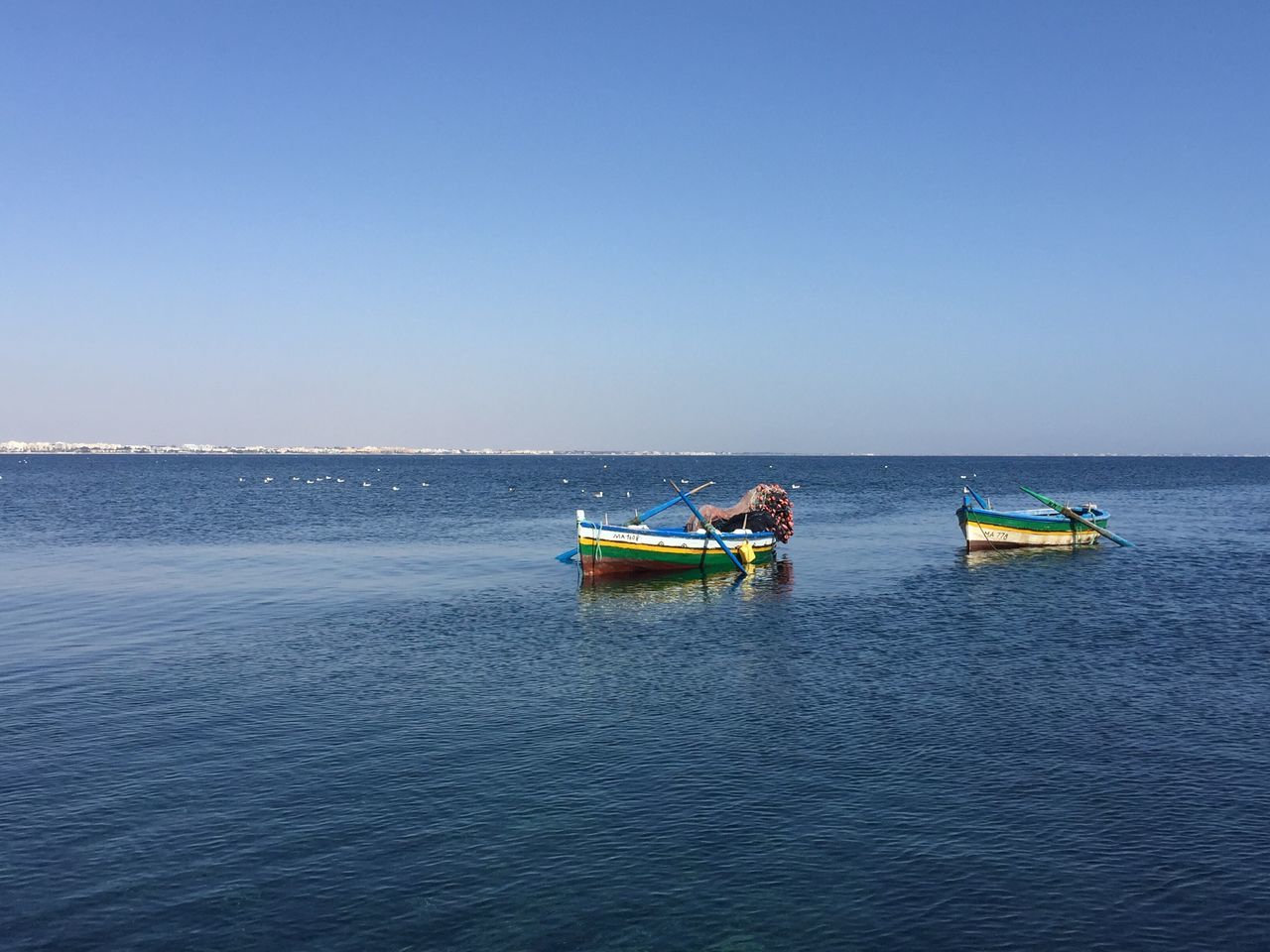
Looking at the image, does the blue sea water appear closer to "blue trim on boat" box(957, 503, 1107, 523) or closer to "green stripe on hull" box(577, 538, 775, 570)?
"green stripe on hull" box(577, 538, 775, 570)

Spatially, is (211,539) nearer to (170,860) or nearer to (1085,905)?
(170,860)

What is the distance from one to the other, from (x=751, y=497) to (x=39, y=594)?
36112mm

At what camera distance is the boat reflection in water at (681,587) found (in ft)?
139

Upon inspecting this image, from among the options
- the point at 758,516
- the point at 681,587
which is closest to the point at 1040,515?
the point at 758,516

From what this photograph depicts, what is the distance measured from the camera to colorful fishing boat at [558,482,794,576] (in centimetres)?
4662

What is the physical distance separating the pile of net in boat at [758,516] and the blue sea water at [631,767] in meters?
9.78

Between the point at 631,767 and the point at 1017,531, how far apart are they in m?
48.3

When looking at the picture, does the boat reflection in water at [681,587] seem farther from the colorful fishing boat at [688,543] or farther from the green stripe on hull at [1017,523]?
the green stripe on hull at [1017,523]

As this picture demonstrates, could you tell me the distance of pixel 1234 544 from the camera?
6178 centimetres

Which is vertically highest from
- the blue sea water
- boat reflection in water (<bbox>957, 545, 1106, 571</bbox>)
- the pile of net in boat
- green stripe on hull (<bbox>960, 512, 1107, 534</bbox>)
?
the pile of net in boat

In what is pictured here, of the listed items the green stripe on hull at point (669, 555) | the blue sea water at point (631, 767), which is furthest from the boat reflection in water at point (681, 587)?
the green stripe on hull at point (669, 555)

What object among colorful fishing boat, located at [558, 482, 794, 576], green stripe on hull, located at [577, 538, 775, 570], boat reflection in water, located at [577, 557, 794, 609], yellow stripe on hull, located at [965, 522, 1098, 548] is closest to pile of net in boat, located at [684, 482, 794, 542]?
colorful fishing boat, located at [558, 482, 794, 576]

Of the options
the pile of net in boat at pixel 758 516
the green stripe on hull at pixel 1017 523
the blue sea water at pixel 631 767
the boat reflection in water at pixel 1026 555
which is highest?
the pile of net in boat at pixel 758 516

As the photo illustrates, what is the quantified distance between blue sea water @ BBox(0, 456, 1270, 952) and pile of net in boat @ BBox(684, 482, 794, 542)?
978 cm
